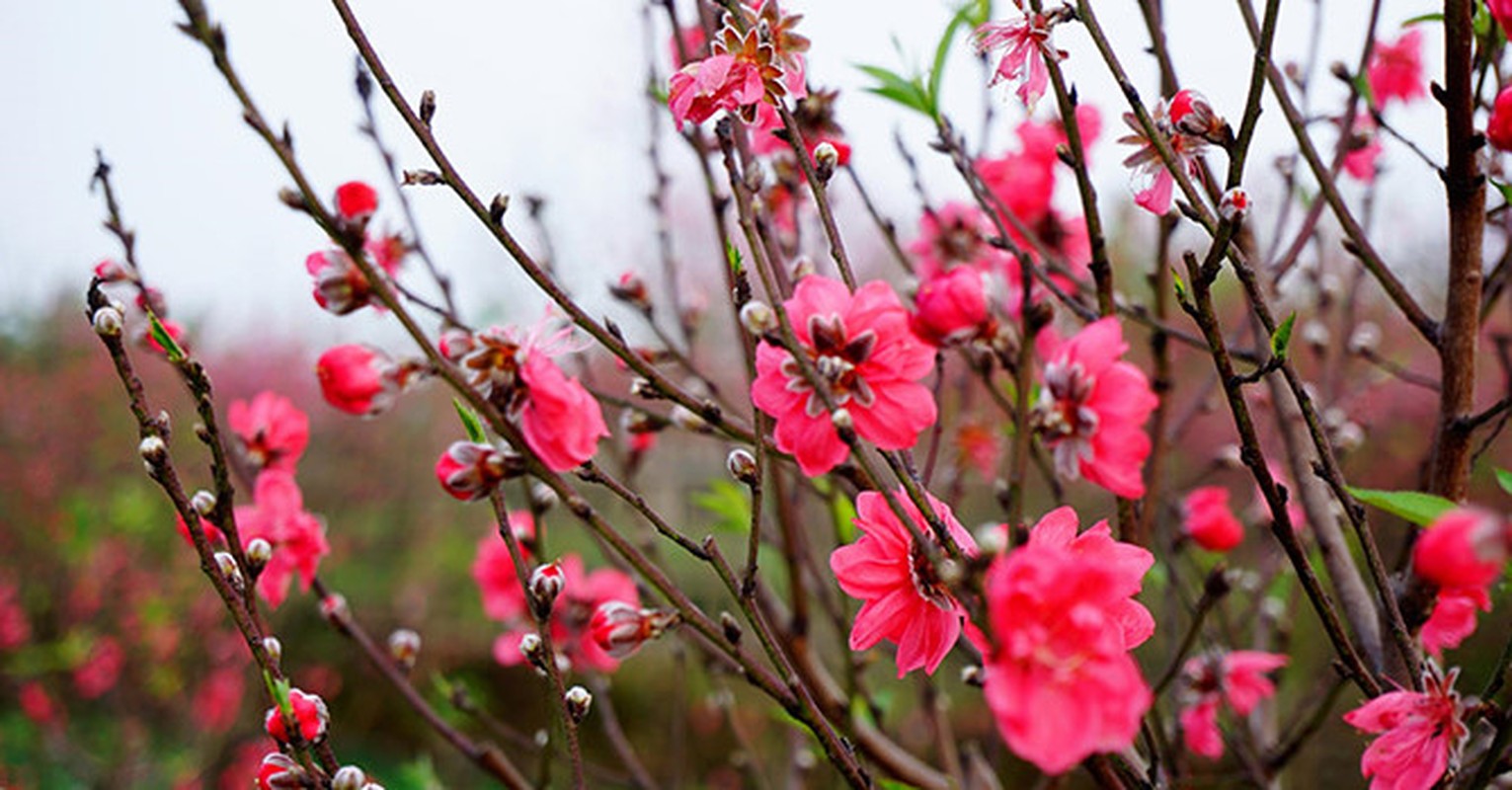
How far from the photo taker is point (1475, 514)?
1.65ft

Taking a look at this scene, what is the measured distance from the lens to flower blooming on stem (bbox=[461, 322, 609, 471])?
745mm

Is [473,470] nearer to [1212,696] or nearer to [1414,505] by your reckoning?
[1414,505]

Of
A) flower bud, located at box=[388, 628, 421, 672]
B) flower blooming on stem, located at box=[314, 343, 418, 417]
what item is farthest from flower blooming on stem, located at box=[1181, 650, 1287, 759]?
flower blooming on stem, located at box=[314, 343, 418, 417]

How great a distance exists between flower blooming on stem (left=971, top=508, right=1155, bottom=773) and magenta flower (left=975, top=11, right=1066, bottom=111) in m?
0.60

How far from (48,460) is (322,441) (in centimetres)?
188

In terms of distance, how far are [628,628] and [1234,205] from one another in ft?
2.07

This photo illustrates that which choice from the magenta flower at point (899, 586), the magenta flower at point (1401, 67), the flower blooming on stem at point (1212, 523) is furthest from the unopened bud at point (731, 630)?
the magenta flower at point (1401, 67)

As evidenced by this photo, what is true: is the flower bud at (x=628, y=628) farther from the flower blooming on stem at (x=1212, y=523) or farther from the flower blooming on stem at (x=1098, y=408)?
the flower blooming on stem at (x=1212, y=523)

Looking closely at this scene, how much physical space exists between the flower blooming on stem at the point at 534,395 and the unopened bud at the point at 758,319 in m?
0.14

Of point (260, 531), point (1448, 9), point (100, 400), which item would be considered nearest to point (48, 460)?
point (100, 400)

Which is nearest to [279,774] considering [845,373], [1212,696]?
[845,373]

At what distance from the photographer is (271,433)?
4.75 ft

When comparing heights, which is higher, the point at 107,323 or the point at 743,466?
the point at 107,323

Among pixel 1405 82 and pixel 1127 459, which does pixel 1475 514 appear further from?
pixel 1405 82
